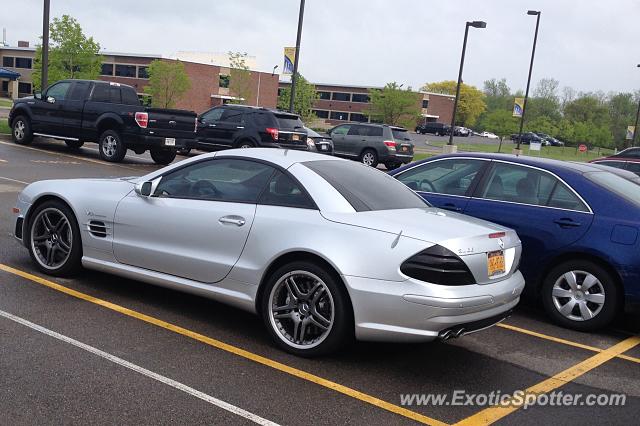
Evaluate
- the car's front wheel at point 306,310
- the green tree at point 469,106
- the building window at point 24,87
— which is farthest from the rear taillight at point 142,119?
the green tree at point 469,106

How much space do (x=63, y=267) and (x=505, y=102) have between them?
14019 cm

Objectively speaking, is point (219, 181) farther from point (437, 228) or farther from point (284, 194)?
point (437, 228)

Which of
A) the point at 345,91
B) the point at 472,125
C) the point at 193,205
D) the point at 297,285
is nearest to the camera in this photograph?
the point at 297,285

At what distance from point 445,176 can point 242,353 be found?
11.3 feet

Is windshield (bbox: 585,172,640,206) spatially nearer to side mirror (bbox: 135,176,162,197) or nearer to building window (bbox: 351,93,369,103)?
side mirror (bbox: 135,176,162,197)

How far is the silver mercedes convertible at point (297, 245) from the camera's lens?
4.29m

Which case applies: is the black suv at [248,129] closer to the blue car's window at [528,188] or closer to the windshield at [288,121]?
the windshield at [288,121]

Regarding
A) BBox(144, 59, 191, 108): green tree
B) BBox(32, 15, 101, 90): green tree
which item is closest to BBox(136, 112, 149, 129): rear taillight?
BBox(32, 15, 101, 90): green tree

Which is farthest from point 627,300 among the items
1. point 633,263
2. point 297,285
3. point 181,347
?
point 181,347

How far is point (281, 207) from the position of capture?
16.1 ft

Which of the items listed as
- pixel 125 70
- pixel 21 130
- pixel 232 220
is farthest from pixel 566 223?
pixel 125 70

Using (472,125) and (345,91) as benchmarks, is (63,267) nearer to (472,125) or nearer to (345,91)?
(345,91)

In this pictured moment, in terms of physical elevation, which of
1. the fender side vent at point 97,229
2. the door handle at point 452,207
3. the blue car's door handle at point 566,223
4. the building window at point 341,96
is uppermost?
the building window at point 341,96

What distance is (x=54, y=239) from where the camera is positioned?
6.07m
